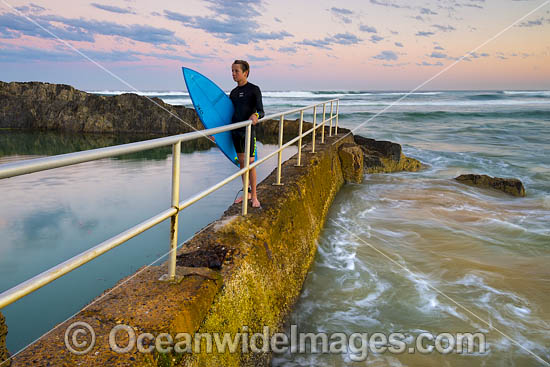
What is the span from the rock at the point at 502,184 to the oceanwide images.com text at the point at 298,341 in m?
6.91

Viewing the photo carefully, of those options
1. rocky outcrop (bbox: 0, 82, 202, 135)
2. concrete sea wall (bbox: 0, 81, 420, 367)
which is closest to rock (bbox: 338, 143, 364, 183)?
concrete sea wall (bbox: 0, 81, 420, 367)

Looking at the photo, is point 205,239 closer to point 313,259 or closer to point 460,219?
point 313,259

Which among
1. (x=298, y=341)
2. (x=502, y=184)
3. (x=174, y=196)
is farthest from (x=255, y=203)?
(x=502, y=184)

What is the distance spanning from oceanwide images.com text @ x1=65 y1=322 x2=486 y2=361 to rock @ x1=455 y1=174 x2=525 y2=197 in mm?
6912

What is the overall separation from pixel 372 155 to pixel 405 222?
5080 millimetres

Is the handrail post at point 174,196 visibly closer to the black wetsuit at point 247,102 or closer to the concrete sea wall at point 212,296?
the concrete sea wall at point 212,296

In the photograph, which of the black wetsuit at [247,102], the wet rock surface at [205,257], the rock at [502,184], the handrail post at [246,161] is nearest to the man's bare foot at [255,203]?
the handrail post at [246,161]

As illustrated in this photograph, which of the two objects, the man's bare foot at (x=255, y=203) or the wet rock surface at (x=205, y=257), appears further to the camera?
the man's bare foot at (x=255, y=203)

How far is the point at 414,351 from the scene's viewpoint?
3.24 metres

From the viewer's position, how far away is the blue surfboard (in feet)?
13.7

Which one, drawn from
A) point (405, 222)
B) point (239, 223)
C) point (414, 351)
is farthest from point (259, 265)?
point (405, 222)

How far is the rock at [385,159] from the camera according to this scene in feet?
36.1

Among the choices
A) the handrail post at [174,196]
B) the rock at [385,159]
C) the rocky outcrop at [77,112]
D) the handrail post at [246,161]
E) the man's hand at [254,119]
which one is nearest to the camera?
the handrail post at [174,196]

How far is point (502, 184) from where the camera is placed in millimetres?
9227
